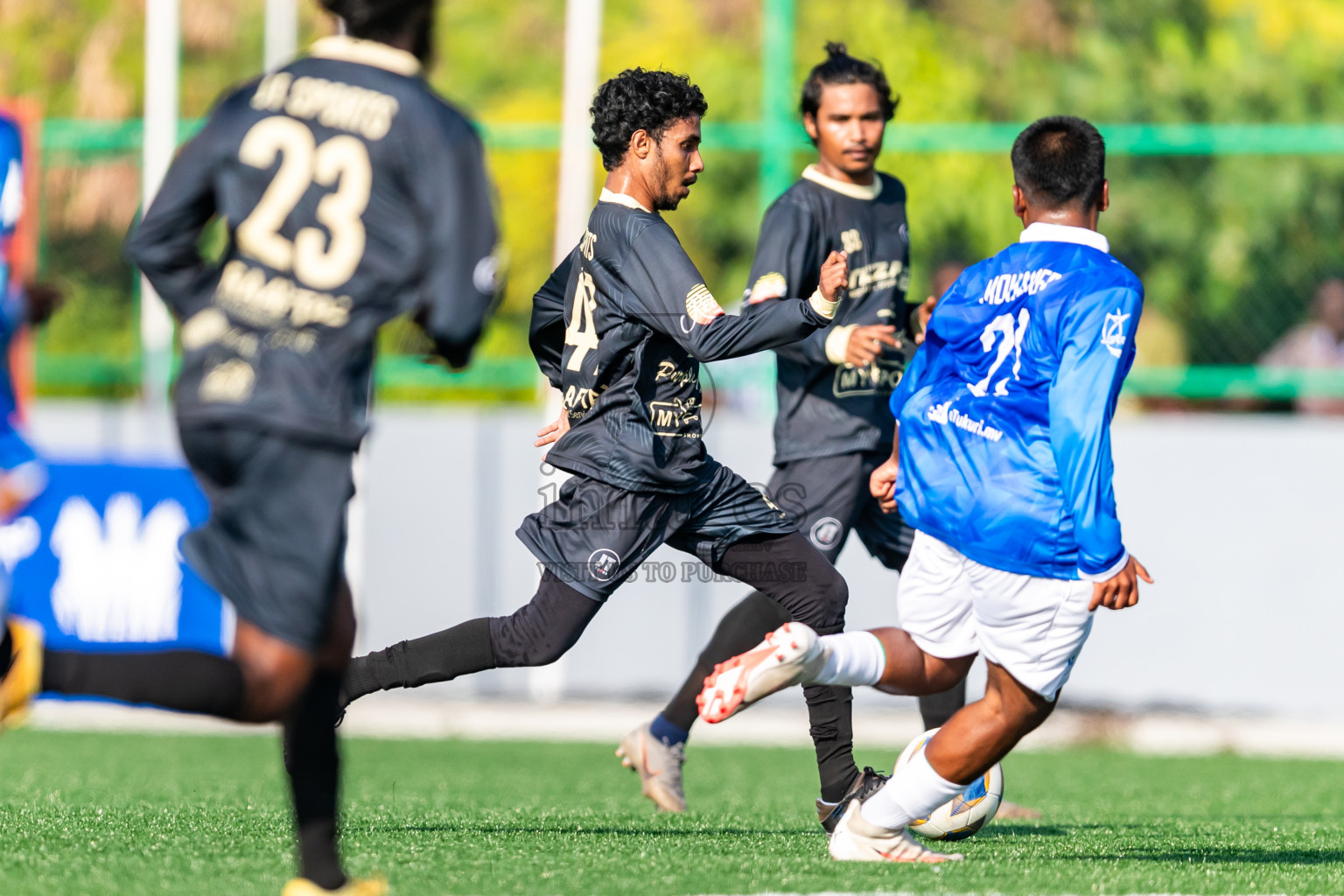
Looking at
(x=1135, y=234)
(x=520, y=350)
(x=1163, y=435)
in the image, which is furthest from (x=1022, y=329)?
(x=520, y=350)

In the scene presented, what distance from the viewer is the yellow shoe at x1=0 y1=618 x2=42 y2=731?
3.36m

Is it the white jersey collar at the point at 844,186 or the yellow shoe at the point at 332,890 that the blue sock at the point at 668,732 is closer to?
the white jersey collar at the point at 844,186

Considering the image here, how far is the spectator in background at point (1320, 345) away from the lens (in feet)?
31.3

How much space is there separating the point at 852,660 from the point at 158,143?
26.3 ft

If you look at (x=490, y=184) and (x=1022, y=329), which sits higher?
(x=490, y=184)

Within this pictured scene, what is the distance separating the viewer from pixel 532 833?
15.8 feet

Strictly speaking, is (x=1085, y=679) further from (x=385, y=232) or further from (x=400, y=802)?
(x=385, y=232)

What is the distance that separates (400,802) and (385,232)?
2.87m

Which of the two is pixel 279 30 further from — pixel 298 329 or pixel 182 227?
pixel 298 329

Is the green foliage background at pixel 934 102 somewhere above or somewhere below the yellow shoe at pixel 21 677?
above

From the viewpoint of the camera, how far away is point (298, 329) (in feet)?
10.9

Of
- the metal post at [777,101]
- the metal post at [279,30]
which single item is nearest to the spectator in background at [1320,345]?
the metal post at [777,101]

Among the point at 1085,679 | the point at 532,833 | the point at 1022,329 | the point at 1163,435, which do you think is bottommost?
the point at 1085,679

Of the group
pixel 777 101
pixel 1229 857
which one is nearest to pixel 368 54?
pixel 1229 857
